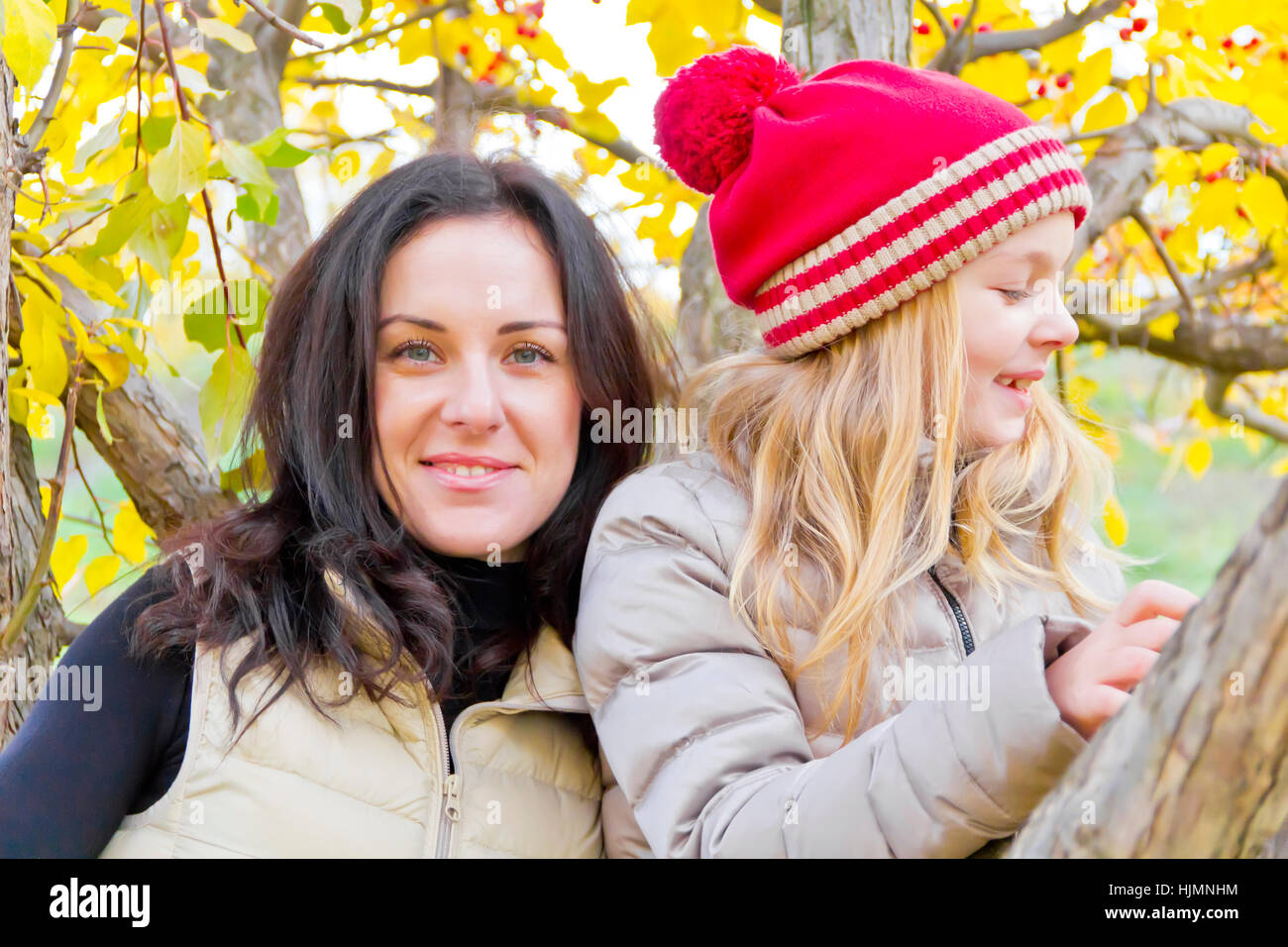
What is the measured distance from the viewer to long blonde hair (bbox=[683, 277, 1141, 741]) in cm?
140

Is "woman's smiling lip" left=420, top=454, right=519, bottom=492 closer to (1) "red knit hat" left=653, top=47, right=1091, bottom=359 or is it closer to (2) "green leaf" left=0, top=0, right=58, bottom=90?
(1) "red knit hat" left=653, top=47, right=1091, bottom=359

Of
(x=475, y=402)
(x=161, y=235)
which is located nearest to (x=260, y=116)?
(x=161, y=235)

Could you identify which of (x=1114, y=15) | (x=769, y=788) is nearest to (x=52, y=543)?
(x=769, y=788)

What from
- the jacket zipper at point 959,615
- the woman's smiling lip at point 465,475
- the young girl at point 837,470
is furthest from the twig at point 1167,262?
the woman's smiling lip at point 465,475

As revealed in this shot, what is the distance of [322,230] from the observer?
5.53ft

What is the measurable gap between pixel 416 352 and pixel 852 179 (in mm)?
554

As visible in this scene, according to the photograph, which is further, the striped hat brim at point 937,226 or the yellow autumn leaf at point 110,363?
the yellow autumn leaf at point 110,363

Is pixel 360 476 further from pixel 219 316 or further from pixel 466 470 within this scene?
pixel 219 316

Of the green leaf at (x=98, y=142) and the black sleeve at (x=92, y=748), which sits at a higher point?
the green leaf at (x=98, y=142)

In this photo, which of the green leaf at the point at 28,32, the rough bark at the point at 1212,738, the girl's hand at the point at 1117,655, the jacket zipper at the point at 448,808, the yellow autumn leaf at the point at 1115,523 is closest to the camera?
the rough bark at the point at 1212,738

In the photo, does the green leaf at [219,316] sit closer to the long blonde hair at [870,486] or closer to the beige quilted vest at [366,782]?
the beige quilted vest at [366,782]

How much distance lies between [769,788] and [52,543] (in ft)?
3.69

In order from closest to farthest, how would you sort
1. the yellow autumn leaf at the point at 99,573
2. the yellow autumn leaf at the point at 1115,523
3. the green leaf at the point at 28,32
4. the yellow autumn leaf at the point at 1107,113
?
1. the green leaf at the point at 28,32
2. the yellow autumn leaf at the point at 99,573
3. the yellow autumn leaf at the point at 1115,523
4. the yellow autumn leaf at the point at 1107,113

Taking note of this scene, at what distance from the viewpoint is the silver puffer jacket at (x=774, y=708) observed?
3.42 ft
